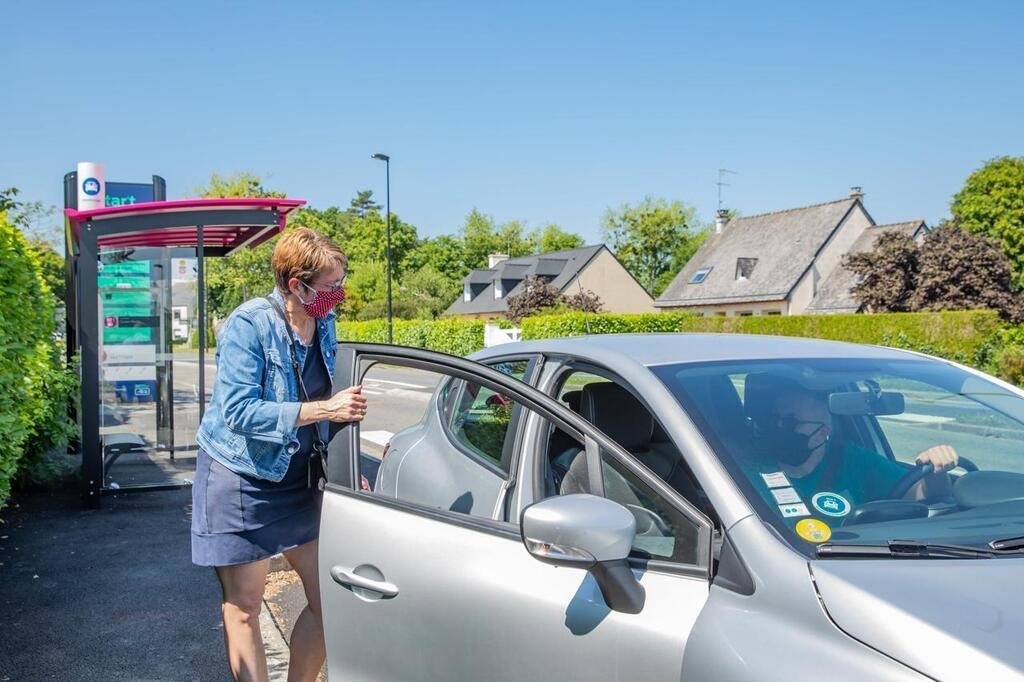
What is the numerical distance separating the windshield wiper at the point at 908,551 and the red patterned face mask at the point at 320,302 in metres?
1.83

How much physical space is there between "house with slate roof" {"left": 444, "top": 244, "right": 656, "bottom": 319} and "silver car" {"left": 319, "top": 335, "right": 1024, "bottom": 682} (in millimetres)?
57070

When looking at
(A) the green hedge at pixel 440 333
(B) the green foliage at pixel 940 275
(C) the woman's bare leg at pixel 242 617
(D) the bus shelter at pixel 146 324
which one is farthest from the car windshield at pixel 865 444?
(B) the green foliage at pixel 940 275

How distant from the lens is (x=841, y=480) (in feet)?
7.89

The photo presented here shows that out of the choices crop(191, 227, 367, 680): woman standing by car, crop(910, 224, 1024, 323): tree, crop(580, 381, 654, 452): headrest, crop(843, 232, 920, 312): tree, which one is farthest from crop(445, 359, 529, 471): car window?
crop(843, 232, 920, 312): tree

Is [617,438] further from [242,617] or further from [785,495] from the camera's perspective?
[242,617]

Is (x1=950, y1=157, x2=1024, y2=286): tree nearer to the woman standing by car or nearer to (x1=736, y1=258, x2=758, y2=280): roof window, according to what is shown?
(x1=736, y1=258, x2=758, y2=280): roof window

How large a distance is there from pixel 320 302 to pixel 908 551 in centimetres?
201

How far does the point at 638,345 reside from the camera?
2916 millimetres

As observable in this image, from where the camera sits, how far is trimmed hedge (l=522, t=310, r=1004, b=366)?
23.1 metres

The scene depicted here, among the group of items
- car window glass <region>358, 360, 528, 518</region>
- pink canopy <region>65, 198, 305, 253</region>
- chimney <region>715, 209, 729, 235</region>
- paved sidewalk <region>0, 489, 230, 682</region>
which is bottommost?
paved sidewalk <region>0, 489, 230, 682</region>

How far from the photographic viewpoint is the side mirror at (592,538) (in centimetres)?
196

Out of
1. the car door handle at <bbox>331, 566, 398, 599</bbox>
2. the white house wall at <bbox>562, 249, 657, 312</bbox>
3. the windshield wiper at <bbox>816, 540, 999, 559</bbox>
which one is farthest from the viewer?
the white house wall at <bbox>562, 249, 657, 312</bbox>

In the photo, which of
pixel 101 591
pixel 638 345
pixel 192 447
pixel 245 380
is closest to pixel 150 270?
pixel 192 447

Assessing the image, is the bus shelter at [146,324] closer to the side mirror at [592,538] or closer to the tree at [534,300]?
the side mirror at [592,538]
